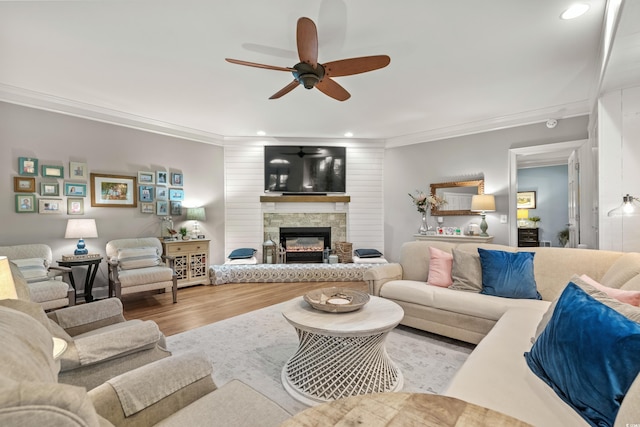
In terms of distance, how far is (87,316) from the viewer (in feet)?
6.24

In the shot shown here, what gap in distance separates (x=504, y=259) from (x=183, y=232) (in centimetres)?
446

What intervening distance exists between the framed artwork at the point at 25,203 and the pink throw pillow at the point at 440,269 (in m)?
4.79

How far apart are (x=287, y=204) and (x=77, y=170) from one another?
3277 mm

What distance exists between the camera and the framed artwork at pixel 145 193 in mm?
4633

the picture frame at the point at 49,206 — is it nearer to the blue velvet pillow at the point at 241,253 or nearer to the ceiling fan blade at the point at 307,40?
the blue velvet pillow at the point at 241,253

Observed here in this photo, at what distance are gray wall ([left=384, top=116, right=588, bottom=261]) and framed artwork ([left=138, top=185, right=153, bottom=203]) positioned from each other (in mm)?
4221

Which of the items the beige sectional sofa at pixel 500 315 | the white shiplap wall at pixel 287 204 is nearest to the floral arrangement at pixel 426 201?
the white shiplap wall at pixel 287 204

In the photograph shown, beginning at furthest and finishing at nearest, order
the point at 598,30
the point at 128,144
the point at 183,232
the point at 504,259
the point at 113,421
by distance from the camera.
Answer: the point at 183,232, the point at 128,144, the point at 504,259, the point at 598,30, the point at 113,421

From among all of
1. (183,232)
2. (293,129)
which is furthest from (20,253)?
(293,129)

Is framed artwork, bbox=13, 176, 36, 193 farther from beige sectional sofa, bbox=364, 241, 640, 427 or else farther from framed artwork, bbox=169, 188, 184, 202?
beige sectional sofa, bbox=364, 241, 640, 427

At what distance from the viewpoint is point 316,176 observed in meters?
5.81

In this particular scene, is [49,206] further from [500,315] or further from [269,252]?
[500,315]

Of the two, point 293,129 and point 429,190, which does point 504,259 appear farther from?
point 293,129

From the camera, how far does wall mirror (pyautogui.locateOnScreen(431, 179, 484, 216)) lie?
493 centimetres
